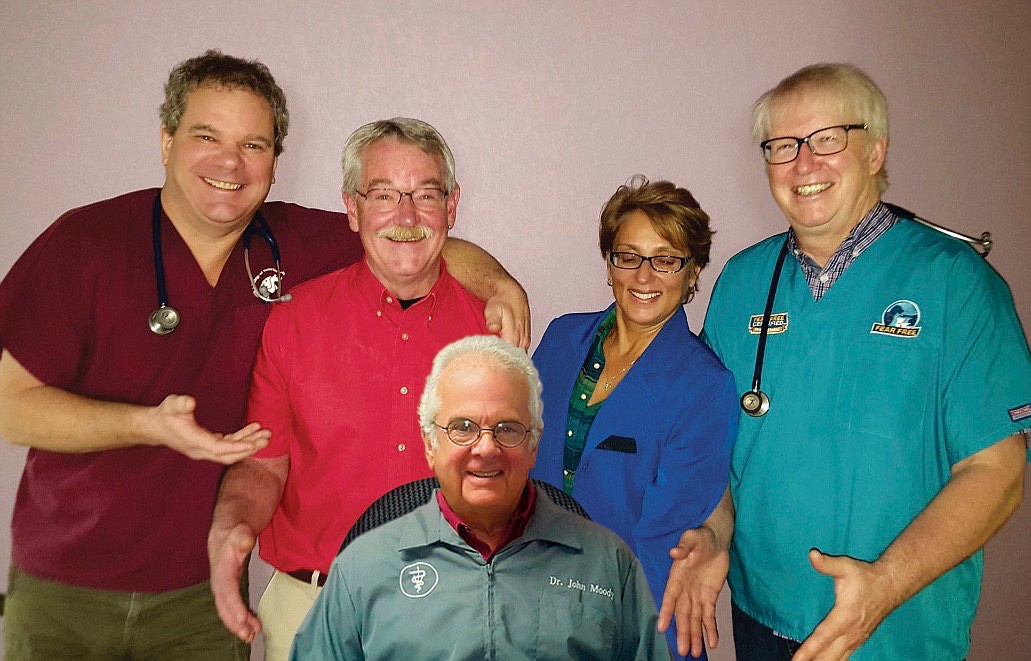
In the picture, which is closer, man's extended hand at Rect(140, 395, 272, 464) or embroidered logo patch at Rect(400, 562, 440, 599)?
embroidered logo patch at Rect(400, 562, 440, 599)

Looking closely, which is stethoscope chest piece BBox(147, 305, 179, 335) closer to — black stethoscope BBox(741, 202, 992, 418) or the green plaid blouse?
the green plaid blouse

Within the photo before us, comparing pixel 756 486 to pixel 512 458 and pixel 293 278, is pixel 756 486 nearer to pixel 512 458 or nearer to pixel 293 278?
pixel 512 458

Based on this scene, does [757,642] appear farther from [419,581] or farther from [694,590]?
[419,581]

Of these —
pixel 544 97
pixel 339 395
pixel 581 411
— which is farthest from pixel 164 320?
pixel 544 97

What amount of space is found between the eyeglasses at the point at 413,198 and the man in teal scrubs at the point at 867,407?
687 millimetres

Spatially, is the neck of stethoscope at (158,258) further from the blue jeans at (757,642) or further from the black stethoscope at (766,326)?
the blue jeans at (757,642)

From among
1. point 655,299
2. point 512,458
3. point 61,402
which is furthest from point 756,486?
point 61,402

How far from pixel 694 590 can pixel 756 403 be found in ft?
1.31

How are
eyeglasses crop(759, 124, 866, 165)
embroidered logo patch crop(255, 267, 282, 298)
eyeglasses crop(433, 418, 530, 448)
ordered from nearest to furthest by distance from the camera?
eyeglasses crop(433, 418, 530, 448), eyeglasses crop(759, 124, 866, 165), embroidered logo patch crop(255, 267, 282, 298)

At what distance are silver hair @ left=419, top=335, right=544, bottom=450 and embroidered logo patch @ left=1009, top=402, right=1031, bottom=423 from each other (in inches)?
34.9

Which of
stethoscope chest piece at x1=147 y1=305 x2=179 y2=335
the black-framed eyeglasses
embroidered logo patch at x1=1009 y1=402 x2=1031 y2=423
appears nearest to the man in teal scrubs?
embroidered logo patch at x1=1009 y1=402 x2=1031 y2=423

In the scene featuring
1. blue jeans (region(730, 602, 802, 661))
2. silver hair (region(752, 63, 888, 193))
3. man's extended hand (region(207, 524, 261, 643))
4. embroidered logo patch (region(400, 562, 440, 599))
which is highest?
silver hair (region(752, 63, 888, 193))

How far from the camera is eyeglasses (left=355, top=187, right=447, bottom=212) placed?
66.4 inches

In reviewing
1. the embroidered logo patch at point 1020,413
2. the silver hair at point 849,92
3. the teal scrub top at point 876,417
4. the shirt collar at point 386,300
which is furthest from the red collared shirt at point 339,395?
the embroidered logo patch at point 1020,413
